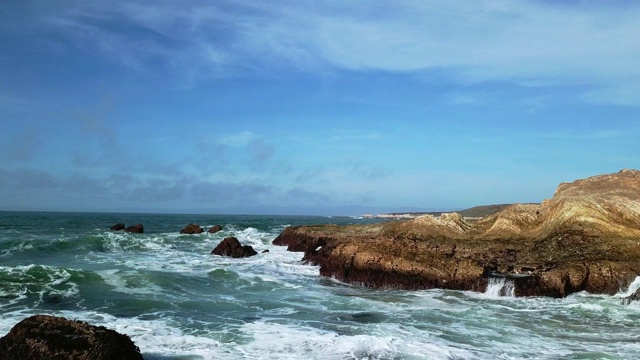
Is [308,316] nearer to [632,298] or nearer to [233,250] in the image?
[632,298]

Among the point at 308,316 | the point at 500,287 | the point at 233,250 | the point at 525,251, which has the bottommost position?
the point at 308,316

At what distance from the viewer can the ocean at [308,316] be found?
35.6 feet

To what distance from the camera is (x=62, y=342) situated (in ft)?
28.2

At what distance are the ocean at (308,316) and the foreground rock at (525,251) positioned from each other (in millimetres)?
594

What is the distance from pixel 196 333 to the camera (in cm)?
1208

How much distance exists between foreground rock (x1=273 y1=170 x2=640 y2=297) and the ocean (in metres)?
0.59

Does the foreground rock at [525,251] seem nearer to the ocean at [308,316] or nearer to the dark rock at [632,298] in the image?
the ocean at [308,316]

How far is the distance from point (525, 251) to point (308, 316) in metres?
10.1

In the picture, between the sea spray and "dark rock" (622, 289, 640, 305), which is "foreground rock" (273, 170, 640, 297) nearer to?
the sea spray

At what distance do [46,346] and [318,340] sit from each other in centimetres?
532

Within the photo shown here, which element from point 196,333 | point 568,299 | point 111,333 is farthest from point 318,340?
point 568,299

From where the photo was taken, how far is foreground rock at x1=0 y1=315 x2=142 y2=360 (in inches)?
333

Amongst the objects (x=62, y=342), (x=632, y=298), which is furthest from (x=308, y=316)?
(x=632, y=298)

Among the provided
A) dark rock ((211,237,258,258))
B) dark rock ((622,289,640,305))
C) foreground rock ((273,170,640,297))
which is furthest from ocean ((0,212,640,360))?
dark rock ((211,237,258,258))
